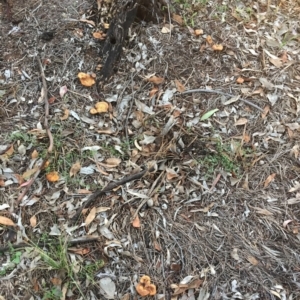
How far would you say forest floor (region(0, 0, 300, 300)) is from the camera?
8.21 feet

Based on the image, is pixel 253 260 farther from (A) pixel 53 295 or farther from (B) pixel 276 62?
(B) pixel 276 62

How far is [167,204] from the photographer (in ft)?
8.89

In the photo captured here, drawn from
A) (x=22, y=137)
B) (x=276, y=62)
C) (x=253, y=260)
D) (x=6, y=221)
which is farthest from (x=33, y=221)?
(x=276, y=62)

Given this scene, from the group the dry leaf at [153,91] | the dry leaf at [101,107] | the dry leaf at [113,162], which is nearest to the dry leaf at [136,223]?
the dry leaf at [113,162]

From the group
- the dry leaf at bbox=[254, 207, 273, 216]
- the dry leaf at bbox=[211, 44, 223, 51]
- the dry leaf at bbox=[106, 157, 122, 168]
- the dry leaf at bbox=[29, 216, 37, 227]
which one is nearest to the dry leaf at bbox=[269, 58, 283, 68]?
the dry leaf at bbox=[211, 44, 223, 51]

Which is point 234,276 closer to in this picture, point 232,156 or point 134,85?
point 232,156

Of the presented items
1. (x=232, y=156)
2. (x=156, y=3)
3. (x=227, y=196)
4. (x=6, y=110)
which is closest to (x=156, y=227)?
(x=227, y=196)

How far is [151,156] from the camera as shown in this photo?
2828 millimetres

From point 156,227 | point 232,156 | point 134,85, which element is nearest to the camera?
point 156,227

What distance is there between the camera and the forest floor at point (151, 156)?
250 cm

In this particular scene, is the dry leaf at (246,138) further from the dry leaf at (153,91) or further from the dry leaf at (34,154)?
the dry leaf at (34,154)

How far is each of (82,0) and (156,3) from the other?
1.92 ft

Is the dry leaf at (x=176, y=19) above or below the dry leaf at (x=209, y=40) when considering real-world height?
above

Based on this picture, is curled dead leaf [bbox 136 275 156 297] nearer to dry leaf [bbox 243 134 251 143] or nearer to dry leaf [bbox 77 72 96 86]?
dry leaf [bbox 243 134 251 143]
